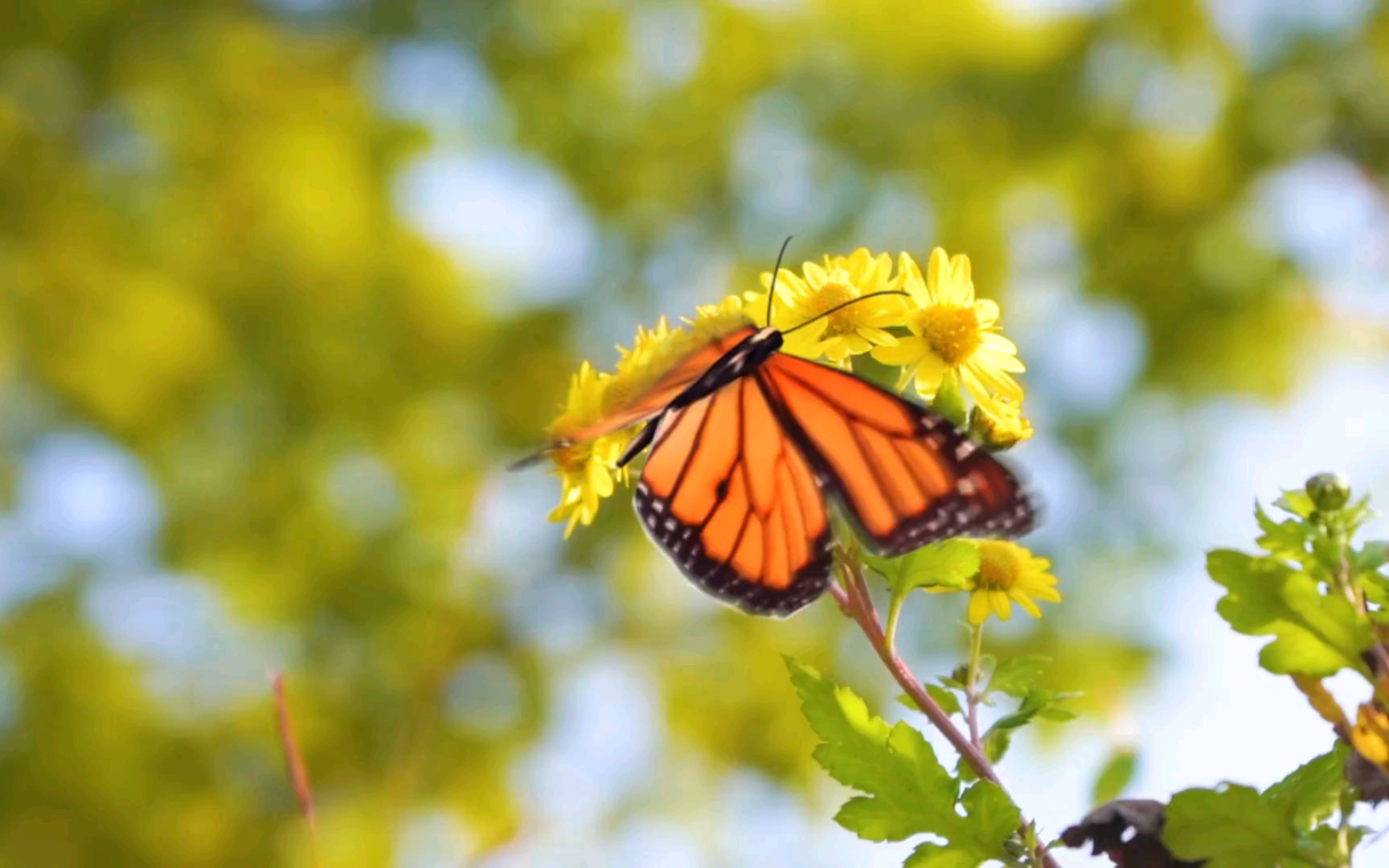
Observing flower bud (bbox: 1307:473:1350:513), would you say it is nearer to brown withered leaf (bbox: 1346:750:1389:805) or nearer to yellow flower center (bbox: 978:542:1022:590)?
brown withered leaf (bbox: 1346:750:1389:805)

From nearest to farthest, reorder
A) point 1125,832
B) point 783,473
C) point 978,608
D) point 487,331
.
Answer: point 1125,832 < point 978,608 < point 783,473 < point 487,331

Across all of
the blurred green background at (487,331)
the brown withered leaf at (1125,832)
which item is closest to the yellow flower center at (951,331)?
the brown withered leaf at (1125,832)

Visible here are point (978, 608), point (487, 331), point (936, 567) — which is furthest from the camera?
point (487, 331)

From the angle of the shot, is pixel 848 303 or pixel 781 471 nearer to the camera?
pixel 848 303

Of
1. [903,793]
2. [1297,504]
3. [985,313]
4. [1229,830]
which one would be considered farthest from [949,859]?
[985,313]

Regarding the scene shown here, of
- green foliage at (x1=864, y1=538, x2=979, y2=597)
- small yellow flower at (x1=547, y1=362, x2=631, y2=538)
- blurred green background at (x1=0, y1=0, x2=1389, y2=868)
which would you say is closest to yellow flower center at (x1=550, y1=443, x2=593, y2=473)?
small yellow flower at (x1=547, y1=362, x2=631, y2=538)

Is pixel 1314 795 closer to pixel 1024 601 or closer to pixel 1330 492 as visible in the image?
pixel 1330 492

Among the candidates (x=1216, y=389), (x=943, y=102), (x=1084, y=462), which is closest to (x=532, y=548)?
(x=1084, y=462)
